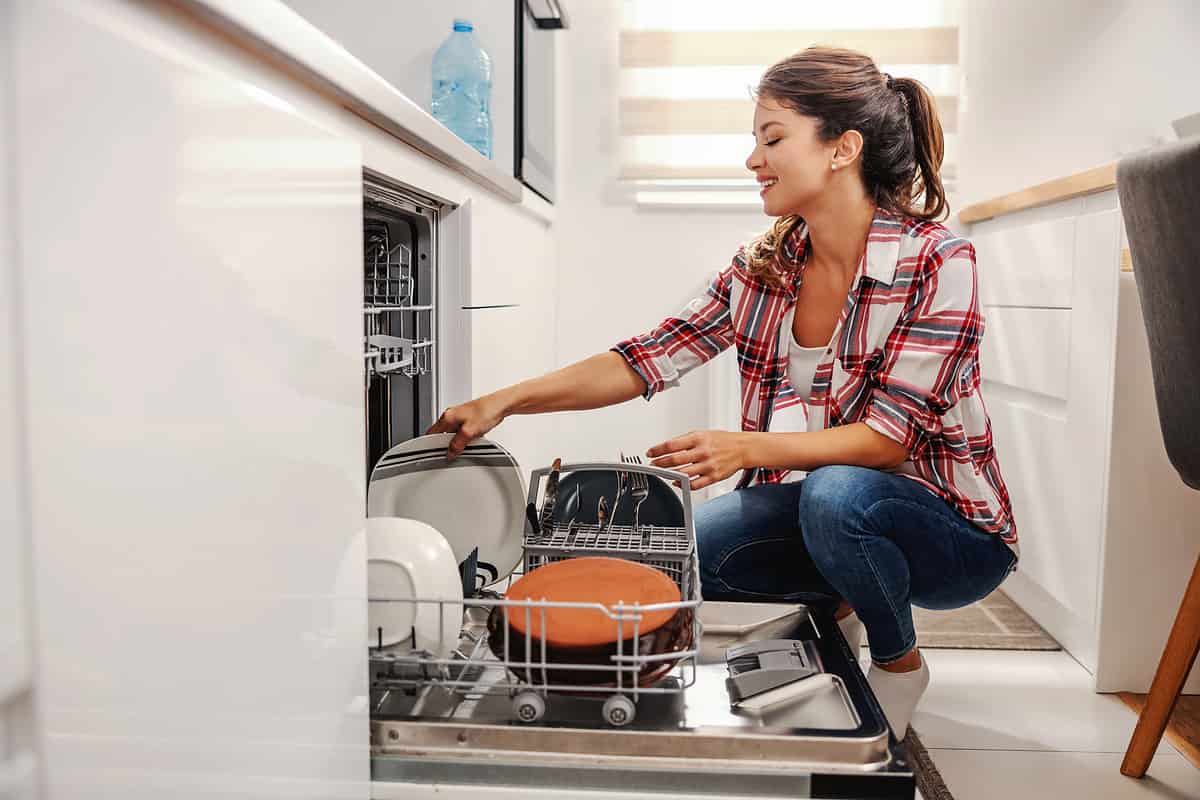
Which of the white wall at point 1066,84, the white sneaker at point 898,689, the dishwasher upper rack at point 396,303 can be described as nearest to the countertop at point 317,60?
the dishwasher upper rack at point 396,303

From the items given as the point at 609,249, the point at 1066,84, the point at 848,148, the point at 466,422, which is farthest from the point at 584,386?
the point at 1066,84

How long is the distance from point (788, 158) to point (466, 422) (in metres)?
0.60

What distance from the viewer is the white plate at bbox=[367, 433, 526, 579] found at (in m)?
1.24

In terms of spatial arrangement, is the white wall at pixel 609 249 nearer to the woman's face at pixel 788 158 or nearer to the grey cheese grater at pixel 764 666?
the woman's face at pixel 788 158

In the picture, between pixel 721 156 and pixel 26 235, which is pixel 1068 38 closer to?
pixel 721 156

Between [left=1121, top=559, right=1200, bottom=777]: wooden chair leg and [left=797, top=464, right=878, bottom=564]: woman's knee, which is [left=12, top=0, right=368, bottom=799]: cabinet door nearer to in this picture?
[left=797, top=464, right=878, bottom=564]: woman's knee

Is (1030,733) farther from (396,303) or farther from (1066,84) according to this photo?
(1066,84)

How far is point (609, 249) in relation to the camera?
2.94 meters

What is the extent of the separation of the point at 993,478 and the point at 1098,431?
494 mm

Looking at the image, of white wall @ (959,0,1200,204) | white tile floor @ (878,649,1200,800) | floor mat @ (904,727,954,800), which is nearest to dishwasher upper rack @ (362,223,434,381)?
floor mat @ (904,727,954,800)

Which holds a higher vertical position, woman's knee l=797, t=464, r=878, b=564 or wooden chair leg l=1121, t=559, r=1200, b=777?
woman's knee l=797, t=464, r=878, b=564

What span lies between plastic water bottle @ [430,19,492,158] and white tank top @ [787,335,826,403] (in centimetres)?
102

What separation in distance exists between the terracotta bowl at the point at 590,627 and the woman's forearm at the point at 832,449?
40 centimetres

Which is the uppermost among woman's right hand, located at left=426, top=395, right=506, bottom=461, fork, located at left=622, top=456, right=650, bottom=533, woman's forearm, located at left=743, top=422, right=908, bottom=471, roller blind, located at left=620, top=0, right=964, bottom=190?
roller blind, located at left=620, top=0, right=964, bottom=190
